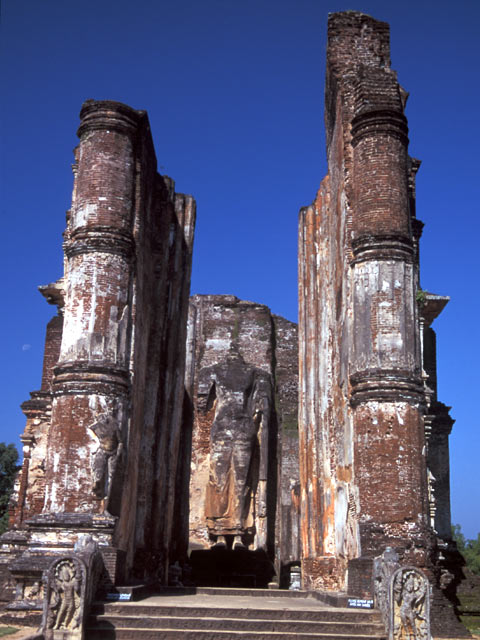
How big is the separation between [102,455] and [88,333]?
65.2 inches

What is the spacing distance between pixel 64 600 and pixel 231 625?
68.8 inches

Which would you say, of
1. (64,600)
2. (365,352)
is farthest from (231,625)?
(365,352)

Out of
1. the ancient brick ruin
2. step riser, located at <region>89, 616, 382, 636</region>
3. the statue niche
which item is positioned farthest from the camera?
the statue niche

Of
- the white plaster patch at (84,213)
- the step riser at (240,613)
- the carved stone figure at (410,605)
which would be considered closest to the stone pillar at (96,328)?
the white plaster patch at (84,213)

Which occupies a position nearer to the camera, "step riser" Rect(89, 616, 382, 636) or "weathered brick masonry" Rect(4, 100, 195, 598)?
"step riser" Rect(89, 616, 382, 636)

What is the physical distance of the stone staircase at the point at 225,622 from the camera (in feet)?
25.9

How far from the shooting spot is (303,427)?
1422cm

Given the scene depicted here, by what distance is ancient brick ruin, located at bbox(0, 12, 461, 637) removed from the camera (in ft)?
31.9

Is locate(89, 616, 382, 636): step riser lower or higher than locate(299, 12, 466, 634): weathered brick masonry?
lower

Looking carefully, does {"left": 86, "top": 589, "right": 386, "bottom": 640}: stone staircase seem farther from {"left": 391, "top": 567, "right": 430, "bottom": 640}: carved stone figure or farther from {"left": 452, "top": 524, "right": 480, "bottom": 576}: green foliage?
{"left": 452, "top": 524, "right": 480, "bottom": 576}: green foliage

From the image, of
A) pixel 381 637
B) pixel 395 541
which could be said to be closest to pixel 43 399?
pixel 395 541

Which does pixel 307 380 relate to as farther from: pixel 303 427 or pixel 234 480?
pixel 234 480

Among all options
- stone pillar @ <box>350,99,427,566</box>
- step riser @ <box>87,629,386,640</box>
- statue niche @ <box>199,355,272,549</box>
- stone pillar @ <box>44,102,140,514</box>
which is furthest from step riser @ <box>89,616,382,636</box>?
statue niche @ <box>199,355,272,549</box>

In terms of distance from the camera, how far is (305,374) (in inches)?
573
